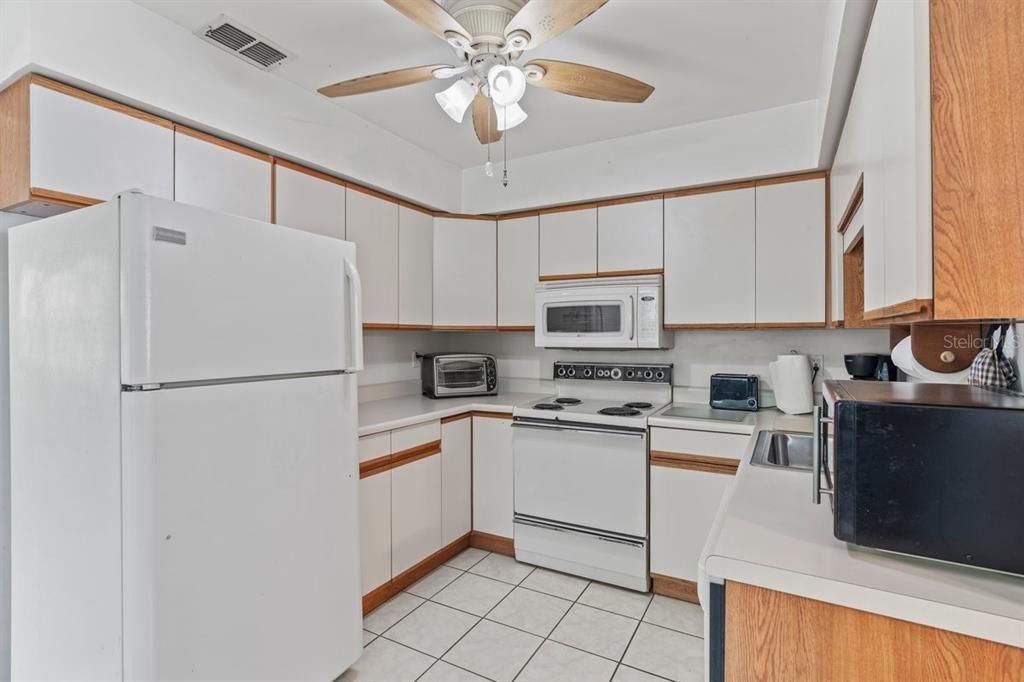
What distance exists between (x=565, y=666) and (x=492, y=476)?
1.15 metres

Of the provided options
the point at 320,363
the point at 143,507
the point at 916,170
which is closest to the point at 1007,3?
the point at 916,170

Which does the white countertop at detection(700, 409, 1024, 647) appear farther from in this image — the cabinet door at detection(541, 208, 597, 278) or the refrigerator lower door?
the cabinet door at detection(541, 208, 597, 278)

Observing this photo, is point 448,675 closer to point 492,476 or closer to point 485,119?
point 492,476

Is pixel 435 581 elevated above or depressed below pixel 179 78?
below

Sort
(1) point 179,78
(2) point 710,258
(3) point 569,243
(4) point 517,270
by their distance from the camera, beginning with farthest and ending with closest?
(4) point 517,270
(3) point 569,243
(2) point 710,258
(1) point 179,78

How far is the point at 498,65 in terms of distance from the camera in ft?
5.41

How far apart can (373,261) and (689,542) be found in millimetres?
2144

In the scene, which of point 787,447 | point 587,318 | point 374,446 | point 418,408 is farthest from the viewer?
point 587,318

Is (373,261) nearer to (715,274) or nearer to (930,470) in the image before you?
(715,274)

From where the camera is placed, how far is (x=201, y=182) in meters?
1.92

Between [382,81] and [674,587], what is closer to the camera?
[382,81]

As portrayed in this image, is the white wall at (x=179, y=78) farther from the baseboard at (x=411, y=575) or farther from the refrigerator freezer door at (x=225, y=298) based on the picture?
the baseboard at (x=411, y=575)

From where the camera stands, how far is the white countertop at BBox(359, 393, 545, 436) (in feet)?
7.97

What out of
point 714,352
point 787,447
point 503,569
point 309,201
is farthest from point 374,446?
point 714,352
